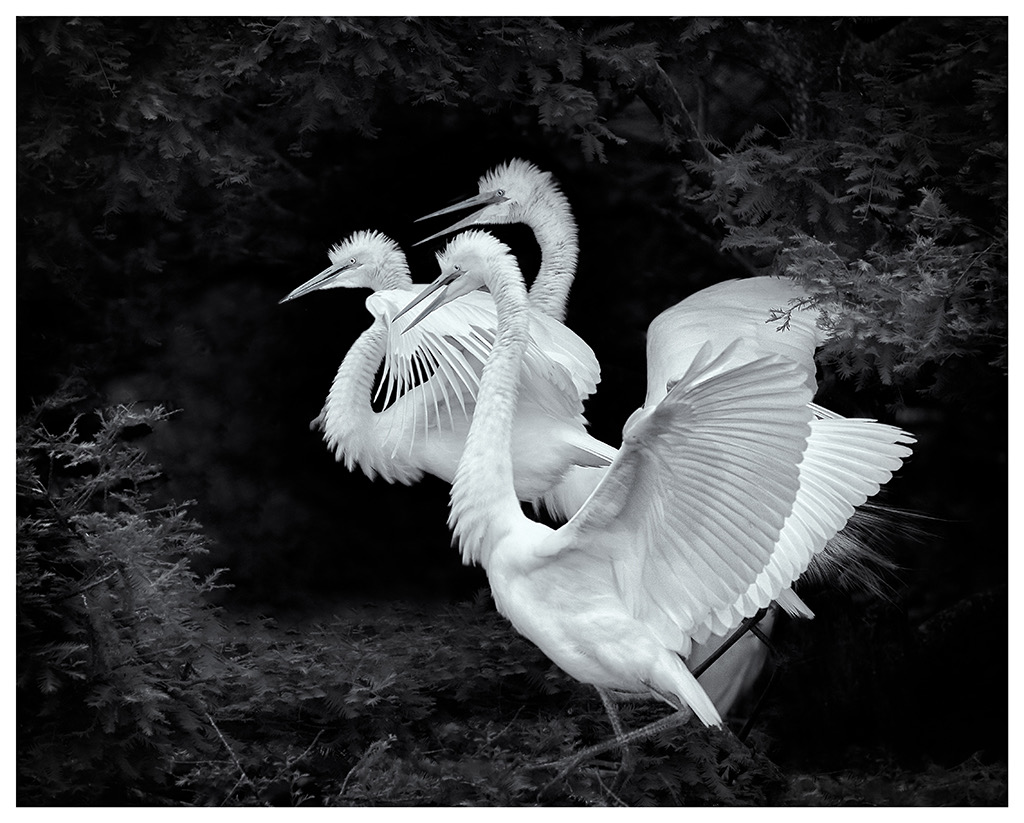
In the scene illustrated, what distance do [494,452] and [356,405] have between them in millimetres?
567

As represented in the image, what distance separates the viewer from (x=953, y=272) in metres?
2.23

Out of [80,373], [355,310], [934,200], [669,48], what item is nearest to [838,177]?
[934,200]

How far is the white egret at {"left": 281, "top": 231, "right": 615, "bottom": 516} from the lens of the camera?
7.71ft

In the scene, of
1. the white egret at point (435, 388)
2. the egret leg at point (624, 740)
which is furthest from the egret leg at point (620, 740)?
the white egret at point (435, 388)

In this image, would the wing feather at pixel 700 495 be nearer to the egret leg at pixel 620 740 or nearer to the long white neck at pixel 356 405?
the egret leg at pixel 620 740

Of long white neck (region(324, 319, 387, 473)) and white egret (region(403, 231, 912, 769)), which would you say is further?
long white neck (region(324, 319, 387, 473))

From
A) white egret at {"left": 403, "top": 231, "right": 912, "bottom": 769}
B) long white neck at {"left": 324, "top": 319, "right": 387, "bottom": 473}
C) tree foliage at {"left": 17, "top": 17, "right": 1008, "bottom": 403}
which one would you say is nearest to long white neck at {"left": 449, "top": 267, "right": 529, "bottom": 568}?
white egret at {"left": 403, "top": 231, "right": 912, "bottom": 769}

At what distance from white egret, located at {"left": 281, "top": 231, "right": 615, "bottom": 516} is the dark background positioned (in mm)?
232

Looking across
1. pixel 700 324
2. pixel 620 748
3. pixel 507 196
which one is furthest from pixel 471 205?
pixel 620 748

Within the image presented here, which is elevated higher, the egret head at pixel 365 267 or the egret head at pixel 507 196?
the egret head at pixel 507 196

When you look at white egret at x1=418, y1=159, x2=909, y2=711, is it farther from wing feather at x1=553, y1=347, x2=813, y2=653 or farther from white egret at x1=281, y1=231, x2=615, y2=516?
wing feather at x1=553, y1=347, x2=813, y2=653

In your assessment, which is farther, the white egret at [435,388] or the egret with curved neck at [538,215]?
the egret with curved neck at [538,215]

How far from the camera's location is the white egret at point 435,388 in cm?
235

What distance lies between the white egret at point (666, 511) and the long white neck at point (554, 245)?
45 centimetres
